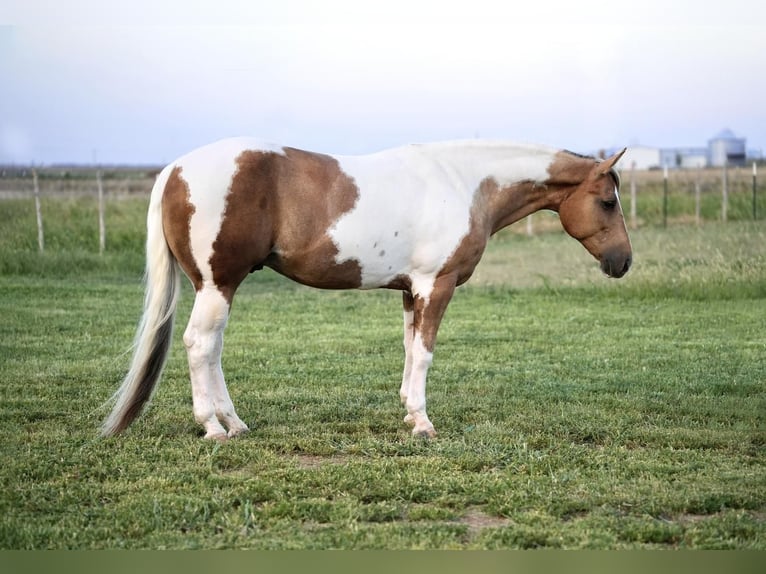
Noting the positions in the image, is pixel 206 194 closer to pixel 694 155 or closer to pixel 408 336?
pixel 408 336

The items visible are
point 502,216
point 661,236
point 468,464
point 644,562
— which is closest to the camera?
point 644,562

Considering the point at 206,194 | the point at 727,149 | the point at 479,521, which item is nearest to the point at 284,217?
the point at 206,194

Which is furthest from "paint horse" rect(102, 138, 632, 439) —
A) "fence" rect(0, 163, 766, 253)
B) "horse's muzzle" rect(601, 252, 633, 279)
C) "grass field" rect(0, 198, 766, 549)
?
"fence" rect(0, 163, 766, 253)

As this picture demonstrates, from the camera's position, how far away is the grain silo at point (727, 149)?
129ft

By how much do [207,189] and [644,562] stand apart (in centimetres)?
288

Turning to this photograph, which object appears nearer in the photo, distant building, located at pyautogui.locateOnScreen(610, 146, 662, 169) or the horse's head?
the horse's head

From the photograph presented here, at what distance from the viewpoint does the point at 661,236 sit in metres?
17.7

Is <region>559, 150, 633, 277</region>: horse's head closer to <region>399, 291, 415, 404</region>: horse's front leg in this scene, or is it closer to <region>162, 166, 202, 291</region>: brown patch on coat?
<region>399, 291, 415, 404</region>: horse's front leg

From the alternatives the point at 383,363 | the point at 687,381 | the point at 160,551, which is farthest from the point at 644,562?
the point at 383,363

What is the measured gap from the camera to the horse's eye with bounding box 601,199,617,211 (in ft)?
19.6

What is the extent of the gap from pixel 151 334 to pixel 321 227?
3.62 feet

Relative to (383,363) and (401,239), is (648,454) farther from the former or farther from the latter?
(383,363)

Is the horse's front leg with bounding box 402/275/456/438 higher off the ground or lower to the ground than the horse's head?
lower

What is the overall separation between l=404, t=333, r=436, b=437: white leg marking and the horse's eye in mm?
1413
